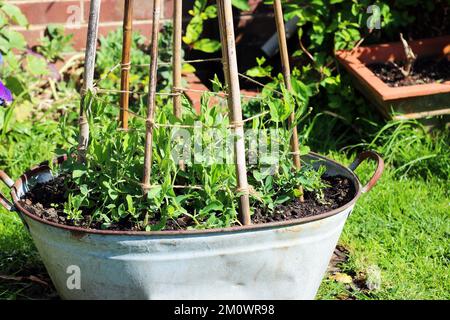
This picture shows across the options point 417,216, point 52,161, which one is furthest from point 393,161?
point 52,161

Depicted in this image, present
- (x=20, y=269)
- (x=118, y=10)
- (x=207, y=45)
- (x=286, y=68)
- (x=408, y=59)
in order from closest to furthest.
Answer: (x=286, y=68), (x=20, y=269), (x=408, y=59), (x=207, y=45), (x=118, y=10)

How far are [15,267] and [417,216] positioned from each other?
156 centimetres

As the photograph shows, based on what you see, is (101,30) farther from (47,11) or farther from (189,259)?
(189,259)

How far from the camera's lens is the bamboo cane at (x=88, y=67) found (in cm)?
231

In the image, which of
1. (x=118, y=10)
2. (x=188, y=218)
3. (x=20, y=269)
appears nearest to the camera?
(x=188, y=218)

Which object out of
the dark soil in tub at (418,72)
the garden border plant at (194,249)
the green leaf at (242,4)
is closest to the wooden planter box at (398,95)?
the dark soil in tub at (418,72)

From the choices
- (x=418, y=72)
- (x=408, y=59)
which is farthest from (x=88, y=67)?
(x=418, y=72)

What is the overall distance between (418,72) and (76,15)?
173 centimetres

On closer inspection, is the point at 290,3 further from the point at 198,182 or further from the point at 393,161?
the point at 198,182

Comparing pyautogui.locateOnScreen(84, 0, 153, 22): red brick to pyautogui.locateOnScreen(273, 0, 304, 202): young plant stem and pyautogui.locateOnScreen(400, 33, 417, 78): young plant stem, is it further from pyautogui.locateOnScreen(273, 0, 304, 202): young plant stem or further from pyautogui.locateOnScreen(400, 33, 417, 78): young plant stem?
pyautogui.locateOnScreen(273, 0, 304, 202): young plant stem

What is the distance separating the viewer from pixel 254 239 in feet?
7.06

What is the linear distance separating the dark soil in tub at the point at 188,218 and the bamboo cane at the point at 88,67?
138 millimetres

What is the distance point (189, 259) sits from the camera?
2.14m

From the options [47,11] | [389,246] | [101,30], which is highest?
[47,11]
